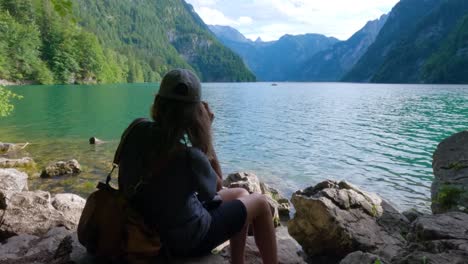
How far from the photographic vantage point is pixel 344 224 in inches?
288

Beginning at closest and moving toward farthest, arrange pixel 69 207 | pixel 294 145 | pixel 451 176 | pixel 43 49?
pixel 69 207 < pixel 451 176 < pixel 294 145 < pixel 43 49

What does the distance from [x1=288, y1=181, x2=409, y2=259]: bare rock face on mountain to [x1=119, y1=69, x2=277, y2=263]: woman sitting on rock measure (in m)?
4.13

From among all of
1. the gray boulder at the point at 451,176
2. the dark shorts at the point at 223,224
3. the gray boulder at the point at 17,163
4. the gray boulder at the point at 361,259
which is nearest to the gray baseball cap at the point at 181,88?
the dark shorts at the point at 223,224

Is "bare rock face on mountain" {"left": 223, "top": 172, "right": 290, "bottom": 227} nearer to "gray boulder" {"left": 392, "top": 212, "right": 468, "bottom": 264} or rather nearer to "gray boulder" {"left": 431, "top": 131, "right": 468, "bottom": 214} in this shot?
"gray boulder" {"left": 431, "top": 131, "right": 468, "bottom": 214}

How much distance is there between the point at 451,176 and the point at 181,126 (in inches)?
324

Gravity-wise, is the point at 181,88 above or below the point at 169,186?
above

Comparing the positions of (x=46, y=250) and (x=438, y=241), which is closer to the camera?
(x=438, y=241)

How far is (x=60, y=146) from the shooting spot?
21938mm

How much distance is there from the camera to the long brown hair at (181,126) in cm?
342

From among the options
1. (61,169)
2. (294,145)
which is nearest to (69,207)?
(61,169)

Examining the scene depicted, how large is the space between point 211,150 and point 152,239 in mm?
1001

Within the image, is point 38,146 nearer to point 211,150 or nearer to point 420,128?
point 211,150

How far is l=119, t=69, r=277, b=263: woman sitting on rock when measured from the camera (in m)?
3.40

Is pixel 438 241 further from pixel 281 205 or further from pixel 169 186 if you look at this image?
pixel 281 205
